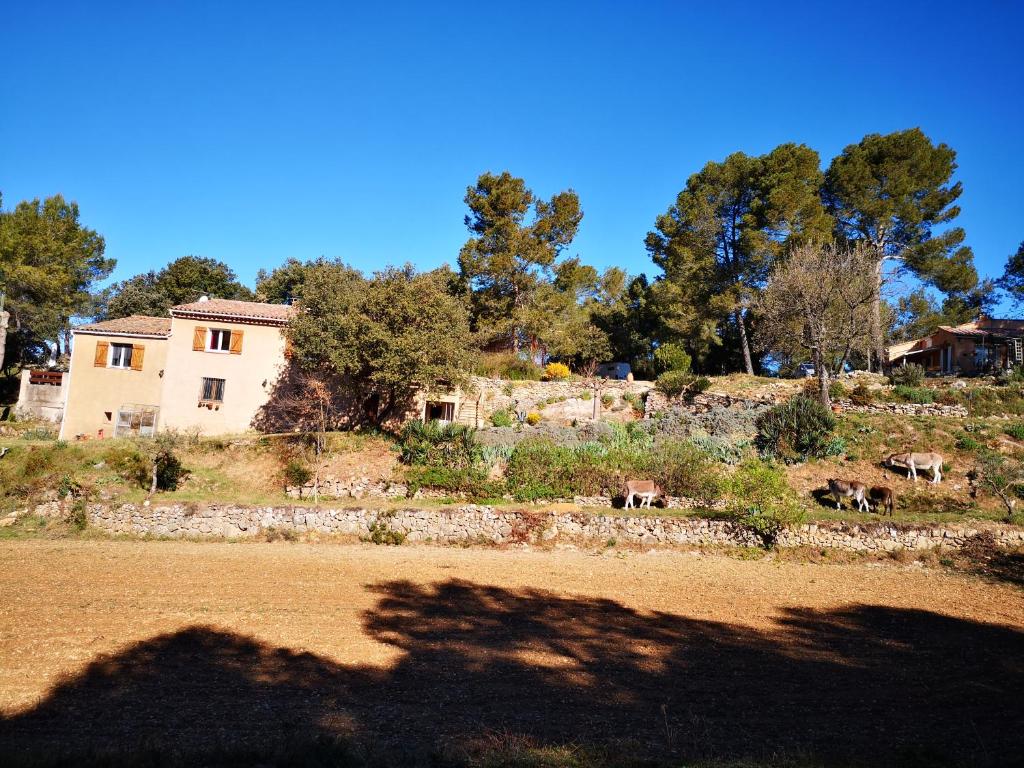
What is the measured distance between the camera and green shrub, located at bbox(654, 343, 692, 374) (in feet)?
112

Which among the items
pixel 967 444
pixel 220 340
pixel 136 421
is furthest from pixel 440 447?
pixel 967 444

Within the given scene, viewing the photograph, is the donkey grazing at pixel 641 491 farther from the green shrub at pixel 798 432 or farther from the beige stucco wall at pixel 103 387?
the beige stucco wall at pixel 103 387

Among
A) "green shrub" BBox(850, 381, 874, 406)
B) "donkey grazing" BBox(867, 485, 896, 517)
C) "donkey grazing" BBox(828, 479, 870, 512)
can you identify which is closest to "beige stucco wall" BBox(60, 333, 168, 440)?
"donkey grazing" BBox(828, 479, 870, 512)

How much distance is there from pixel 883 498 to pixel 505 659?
15641 millimetres

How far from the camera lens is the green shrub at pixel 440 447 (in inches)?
915

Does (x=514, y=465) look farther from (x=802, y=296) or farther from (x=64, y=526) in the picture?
(x=802, y=296)

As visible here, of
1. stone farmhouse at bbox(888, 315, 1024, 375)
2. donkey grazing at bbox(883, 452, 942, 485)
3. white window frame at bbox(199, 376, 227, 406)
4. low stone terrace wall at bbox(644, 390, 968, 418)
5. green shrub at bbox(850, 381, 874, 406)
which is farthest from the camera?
stone farmhouse at bbox(888, 315, 1024, 375)

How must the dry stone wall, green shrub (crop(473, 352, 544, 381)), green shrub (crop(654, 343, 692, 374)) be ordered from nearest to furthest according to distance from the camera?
the dry stone wall < green shrub (crop(473, 352, 544, 381)) < green shrub (crop(654, 343, 692, 374))

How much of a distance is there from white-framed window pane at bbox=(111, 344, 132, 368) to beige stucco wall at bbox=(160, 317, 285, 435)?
243cm

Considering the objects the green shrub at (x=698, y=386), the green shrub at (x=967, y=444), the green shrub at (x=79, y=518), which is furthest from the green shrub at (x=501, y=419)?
the green shrub at (x=967, y=444)

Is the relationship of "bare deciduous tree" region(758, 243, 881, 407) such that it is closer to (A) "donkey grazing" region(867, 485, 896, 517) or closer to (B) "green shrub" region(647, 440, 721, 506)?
(A) "donkey grazing" region(867, 485, 896, 517)

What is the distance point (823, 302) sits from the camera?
28922mm

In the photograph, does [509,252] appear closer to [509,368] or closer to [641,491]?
[509,368]

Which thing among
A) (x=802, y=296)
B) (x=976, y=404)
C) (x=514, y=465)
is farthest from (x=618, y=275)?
(x=514, y=465)
